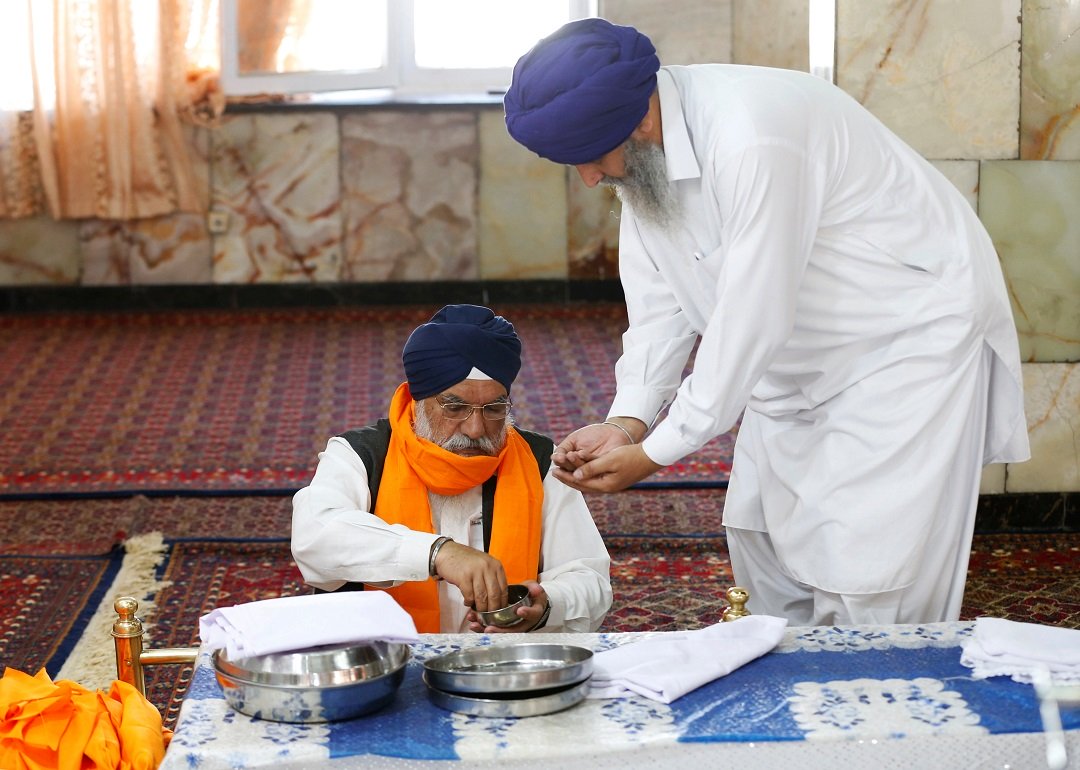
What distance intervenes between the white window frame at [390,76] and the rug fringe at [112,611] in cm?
389

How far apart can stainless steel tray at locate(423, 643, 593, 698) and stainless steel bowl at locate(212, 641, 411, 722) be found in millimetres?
61

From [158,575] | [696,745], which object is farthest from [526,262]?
[696,745]

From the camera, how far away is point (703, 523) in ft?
13.8

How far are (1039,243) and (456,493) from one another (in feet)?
7.14

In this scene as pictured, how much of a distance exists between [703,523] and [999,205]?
1253 mm

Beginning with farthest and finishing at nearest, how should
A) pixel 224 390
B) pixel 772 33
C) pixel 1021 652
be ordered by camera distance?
pixel 772 33 < pixel 224 390 < pixel 1021 652

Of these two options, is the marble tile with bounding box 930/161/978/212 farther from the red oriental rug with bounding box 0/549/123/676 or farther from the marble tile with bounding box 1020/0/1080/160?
the red oriental rug with bounding box 0/549/123/676

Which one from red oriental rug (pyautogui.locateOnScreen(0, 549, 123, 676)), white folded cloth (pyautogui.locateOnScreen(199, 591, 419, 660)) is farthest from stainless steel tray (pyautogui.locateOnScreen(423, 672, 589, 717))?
red oriental rug (pyautogui.locateOnScreen(0, 549, 123, 676))

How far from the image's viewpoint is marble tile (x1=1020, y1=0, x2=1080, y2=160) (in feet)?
12.4

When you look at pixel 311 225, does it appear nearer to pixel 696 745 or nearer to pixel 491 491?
pixel 491 491

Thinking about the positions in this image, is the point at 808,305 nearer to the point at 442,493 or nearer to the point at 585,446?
the point at 585,446

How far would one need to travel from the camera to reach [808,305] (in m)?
2.20

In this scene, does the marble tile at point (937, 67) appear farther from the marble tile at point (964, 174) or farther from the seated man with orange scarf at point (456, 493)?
the seated man with orange scarf at point (456, 493)

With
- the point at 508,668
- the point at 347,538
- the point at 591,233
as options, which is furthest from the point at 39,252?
the point at 508,668
